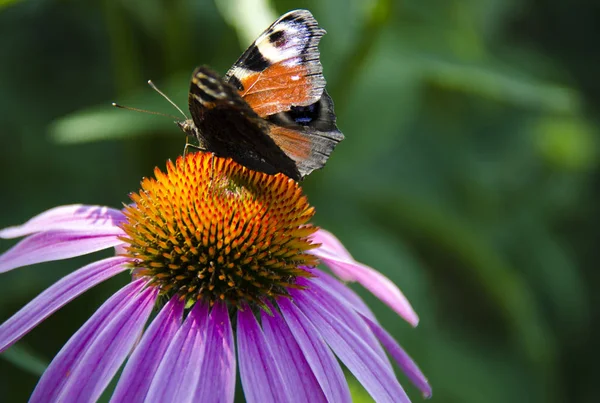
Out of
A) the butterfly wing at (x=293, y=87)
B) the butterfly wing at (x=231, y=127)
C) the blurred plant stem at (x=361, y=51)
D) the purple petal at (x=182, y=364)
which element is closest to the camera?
the purple petal at (x=182, y=364)

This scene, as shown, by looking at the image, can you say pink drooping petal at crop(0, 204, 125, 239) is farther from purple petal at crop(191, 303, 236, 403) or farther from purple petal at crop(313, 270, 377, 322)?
purple petal at crop(313, 270, 377, 322)

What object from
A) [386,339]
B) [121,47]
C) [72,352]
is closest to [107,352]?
[72,352]

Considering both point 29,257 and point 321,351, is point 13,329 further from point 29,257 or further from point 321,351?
point 321,351

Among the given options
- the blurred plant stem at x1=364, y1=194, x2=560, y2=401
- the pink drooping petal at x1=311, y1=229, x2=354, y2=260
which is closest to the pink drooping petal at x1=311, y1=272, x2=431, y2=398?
the pink drooping petal at x1=311, y1=229, x2=354, y2=260

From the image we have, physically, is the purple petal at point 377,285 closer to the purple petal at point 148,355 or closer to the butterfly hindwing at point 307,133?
the butterfly hindwing at point 307,133

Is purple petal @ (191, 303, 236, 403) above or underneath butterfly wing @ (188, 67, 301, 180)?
underneath

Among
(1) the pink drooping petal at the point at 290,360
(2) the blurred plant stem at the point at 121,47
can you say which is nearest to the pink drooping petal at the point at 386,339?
(1) the pink drooping petal at the point at 290,360

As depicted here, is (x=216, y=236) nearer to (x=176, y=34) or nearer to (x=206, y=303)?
(x=206, y=303)
